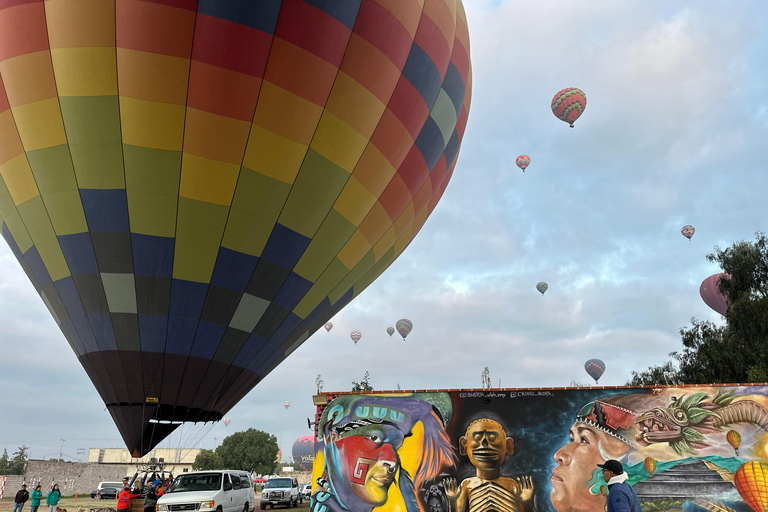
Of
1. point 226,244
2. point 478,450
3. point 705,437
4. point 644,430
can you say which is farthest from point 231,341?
point 705,437

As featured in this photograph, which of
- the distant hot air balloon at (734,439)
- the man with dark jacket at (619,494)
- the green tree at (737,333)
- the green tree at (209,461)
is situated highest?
the green tree at (737,333)

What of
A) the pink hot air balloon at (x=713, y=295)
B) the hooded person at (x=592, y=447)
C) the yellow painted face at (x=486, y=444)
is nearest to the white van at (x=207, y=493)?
the yellow painted face at (x=486, y=444)

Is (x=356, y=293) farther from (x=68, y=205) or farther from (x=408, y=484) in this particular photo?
(x=68, y=205)

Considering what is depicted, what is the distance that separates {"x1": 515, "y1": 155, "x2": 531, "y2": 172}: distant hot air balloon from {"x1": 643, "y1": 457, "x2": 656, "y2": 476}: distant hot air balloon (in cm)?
2671

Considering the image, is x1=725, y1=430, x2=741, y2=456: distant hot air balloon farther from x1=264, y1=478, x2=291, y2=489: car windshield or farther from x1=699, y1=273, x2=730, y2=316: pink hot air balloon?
x1=699, y1=273, x2=730, y2=316: pink hot air balloon

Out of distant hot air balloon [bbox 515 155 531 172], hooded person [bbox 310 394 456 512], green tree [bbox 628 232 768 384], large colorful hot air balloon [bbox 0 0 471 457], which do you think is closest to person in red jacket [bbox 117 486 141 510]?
large colorful hot air balloon [bbox 0 0 471 457]

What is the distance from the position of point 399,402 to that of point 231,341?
371 centimetres

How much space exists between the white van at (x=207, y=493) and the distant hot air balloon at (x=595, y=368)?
109 feet

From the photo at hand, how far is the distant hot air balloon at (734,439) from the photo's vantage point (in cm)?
972

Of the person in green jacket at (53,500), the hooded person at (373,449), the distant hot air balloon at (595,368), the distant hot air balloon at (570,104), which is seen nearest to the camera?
the hooded person at (373,449)

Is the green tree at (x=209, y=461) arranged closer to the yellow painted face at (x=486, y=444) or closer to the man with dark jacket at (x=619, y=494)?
the yellow painted face at (x=486, y=444)

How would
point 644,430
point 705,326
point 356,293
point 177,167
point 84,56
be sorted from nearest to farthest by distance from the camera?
point 84,56, point 177,167, point 644,430, point 356,293, point 705,326

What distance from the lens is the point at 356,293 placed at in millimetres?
13648

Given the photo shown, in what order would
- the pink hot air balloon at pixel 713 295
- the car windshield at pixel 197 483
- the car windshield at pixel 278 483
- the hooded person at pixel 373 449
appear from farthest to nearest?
the pink hot air balloon at pixel 713 295, the car windshield at pixel 278 483, the car windshield at pixel 197 483, the hooded person at pixel 373 449
